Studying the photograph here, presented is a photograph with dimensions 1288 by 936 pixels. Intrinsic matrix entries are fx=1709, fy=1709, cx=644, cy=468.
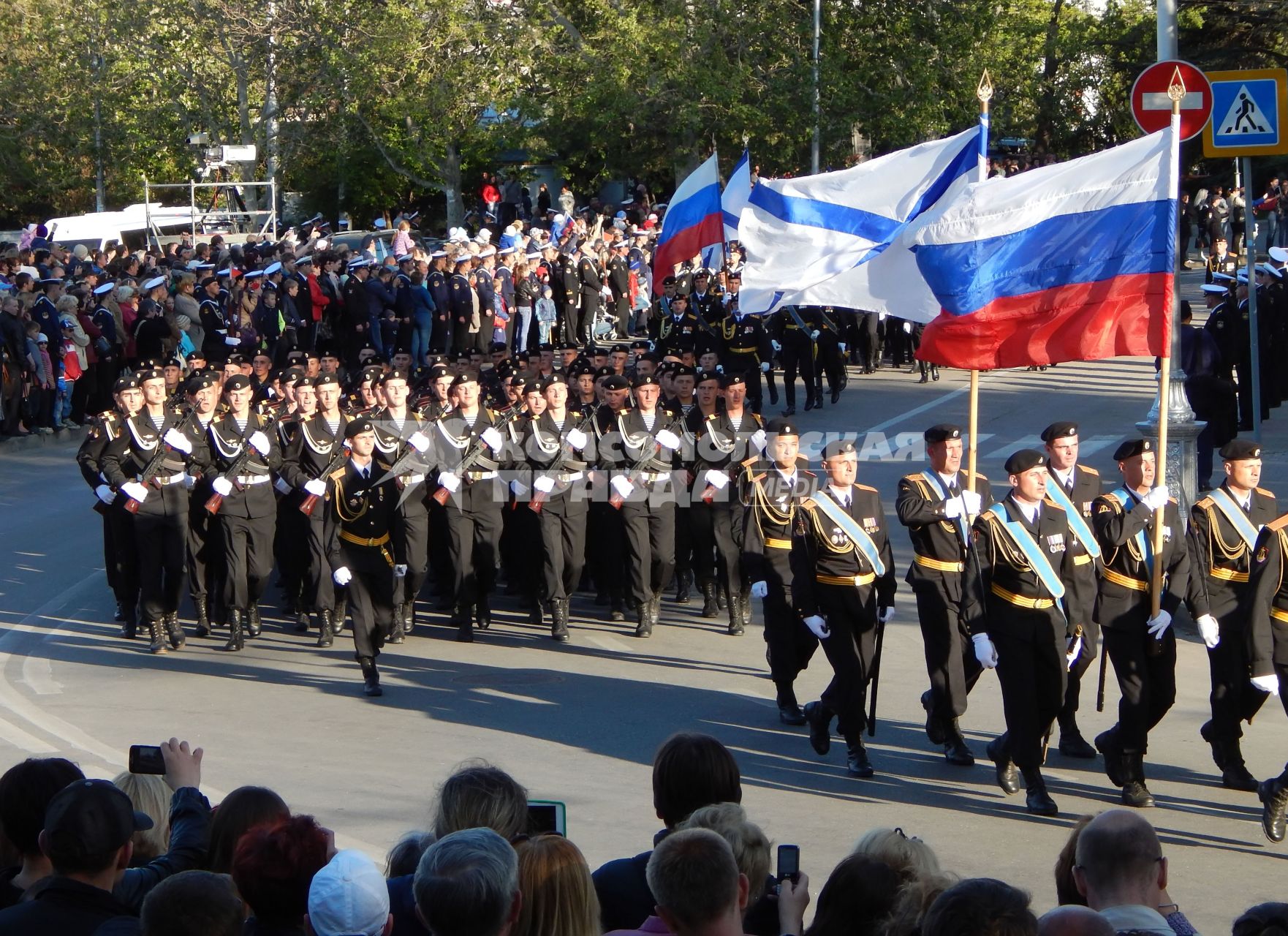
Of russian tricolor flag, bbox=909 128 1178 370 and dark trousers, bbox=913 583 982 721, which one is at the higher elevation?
russian tricolor flag, bbox=909 128 1178 370

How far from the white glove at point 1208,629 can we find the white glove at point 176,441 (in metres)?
7.28

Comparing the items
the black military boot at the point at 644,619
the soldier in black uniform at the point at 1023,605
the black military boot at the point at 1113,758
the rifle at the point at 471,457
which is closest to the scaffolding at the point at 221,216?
the rifle at the point at 471,457

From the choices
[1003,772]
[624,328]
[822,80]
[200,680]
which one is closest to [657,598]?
[200,680]

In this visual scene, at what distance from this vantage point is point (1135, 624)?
854 cm

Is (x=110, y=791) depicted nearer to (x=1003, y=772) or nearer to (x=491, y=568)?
(x=1003, y=772)

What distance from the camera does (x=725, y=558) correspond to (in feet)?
40.8

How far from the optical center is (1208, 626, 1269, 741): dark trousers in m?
8.44

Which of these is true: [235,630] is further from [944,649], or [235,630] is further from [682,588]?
[944,649]

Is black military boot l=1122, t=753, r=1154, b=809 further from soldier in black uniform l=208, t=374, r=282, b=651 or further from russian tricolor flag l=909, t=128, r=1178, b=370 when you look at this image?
soldier in black uniform l=208, t=374, r=282, b=651

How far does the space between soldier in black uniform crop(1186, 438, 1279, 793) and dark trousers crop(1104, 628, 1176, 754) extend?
22 centimetres

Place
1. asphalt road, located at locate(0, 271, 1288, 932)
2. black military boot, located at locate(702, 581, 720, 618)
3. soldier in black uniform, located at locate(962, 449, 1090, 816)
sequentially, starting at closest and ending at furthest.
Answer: asphalt road, located at locate(0, 271, 1288, 932) → soldier in black uniform, located at locate(962, 449, 1090, 816) → black military boot, located at locate(702, 581, 720, 618)

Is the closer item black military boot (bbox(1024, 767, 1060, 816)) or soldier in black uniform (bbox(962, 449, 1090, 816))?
black military boot (bbox(1024, 767, 1060, 816))

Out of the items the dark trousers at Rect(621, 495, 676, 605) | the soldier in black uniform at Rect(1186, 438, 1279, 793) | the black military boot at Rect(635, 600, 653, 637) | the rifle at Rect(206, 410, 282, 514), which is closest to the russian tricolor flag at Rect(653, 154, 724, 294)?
the dark trousers at Rect(621, 495, 676, 605)

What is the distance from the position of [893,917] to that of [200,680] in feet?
26.0
